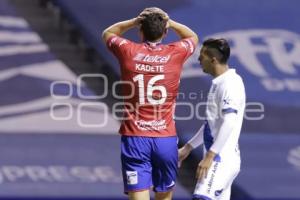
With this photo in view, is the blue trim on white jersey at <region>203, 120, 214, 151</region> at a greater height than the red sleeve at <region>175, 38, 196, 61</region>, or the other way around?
the red sleeve at <region>175, 38, 196, 61</region>

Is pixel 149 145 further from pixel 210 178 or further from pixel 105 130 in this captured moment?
pixel 105 130

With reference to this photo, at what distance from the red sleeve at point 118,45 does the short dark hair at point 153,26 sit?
140mm

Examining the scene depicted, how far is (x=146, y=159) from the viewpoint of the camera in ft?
19.4

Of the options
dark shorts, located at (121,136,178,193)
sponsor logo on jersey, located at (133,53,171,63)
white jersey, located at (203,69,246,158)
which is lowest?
dark shorts, located at (121,136,178,193)

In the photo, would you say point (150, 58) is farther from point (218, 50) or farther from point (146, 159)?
point (146, 159)

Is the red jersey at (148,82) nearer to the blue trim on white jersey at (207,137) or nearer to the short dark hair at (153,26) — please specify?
the short dark hair at (153,26)

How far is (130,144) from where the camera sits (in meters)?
5.88

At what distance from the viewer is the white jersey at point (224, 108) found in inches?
225

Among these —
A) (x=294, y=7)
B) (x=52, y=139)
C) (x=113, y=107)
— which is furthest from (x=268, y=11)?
(x=52, y=139)

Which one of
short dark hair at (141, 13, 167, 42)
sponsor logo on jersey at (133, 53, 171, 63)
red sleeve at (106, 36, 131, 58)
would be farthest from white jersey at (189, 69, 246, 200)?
red sleeve at (106, 36, 131, 58)

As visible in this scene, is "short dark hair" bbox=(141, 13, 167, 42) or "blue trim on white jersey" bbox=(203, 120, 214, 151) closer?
"short dark hair" bbox=(141, 13, 167, 42)

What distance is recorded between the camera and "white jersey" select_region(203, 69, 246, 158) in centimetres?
572

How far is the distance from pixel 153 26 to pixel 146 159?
0.81 m

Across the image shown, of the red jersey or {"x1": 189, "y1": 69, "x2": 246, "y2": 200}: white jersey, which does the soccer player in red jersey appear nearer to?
the red jersey
